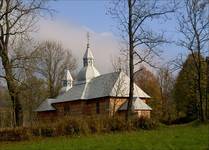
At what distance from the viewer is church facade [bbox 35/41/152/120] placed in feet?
171

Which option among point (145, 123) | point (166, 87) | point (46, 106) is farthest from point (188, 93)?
point (145, 123)

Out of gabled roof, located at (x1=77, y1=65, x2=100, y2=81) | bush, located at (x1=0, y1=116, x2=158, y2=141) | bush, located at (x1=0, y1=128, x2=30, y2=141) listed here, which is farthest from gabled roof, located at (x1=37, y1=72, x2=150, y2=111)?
bush, located at (x1=0, y1=128, x2=30, y2=141)

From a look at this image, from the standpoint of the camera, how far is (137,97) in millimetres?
53000

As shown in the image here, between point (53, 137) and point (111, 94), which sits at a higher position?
point (111, 94)

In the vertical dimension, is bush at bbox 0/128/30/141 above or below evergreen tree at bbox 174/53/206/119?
below

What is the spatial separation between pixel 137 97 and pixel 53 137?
30822mm

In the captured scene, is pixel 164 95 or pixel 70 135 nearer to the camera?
pixel 70 135

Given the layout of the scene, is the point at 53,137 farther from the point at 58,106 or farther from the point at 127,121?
the point at 58,106

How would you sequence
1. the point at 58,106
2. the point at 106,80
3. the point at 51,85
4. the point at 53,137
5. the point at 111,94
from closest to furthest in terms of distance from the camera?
1. the point at 53,137
2. the point at 111,94
3. the point at 106,80
4. the point at 58,106
5. the point at 51,85

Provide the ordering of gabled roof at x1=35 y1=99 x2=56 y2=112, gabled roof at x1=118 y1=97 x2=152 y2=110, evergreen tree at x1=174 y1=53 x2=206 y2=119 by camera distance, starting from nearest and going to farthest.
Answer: evergreen tree at x1=174 y1=53 x2=206 y2=119, gabled roof at x1=118 y1=97 x2=152 y2=110, gabled roof at x1=35 y1=99 x2=56 y2=112

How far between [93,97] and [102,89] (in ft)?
5.52

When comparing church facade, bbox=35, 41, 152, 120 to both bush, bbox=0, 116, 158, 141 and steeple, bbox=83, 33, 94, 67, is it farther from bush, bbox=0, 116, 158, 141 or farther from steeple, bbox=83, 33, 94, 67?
bush, bbox=0, 116, 158, 141

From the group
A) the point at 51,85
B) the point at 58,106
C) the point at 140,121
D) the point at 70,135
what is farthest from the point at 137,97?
the point at 70,135

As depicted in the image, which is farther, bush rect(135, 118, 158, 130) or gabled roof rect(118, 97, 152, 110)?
gabled roof rect(118, 97, 152, 110)
